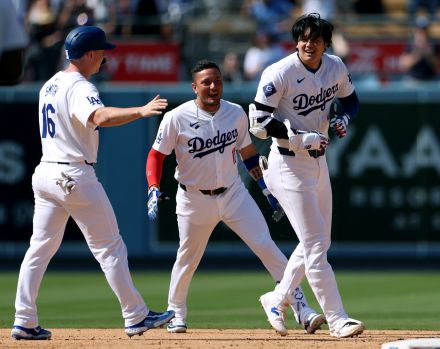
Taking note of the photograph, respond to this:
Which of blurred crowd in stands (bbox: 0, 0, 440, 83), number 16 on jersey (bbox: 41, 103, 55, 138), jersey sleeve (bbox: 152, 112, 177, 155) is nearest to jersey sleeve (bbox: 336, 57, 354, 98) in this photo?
jersey sleeve (bbox: 152, 112, 177, 155)

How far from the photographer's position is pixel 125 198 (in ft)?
49.9

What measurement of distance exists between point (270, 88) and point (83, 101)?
1409 mm

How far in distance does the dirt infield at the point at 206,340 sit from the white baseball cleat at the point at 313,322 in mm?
71

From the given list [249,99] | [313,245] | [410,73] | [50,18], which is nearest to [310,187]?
[313,245]

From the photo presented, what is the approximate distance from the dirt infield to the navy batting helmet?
2.06 meters

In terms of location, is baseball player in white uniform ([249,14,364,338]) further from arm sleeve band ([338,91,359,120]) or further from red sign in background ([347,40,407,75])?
red sign in background ([347,40,407,75])

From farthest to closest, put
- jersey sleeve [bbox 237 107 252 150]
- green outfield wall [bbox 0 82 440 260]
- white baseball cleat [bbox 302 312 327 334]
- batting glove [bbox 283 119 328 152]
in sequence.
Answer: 1. green outfield wall [bbox 0 82 440 260]
2. jersey sleeve [bbox 237 107 252 150]
3. white baseball cleat [bbox 302 312 327 334]
4. batting glove [bbox 283 119 328 152]

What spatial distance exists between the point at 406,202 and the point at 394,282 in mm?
1805

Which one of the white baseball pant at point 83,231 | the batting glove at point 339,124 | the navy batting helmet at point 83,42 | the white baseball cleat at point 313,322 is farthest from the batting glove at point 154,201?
the white baseball cleat at point 313,322

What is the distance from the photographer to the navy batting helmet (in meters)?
7.75

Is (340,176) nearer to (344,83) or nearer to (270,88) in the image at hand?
(344,83)

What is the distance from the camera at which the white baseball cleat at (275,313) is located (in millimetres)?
8305

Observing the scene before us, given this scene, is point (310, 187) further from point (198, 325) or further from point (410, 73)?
point (410, 73)

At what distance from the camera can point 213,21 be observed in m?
18.1
